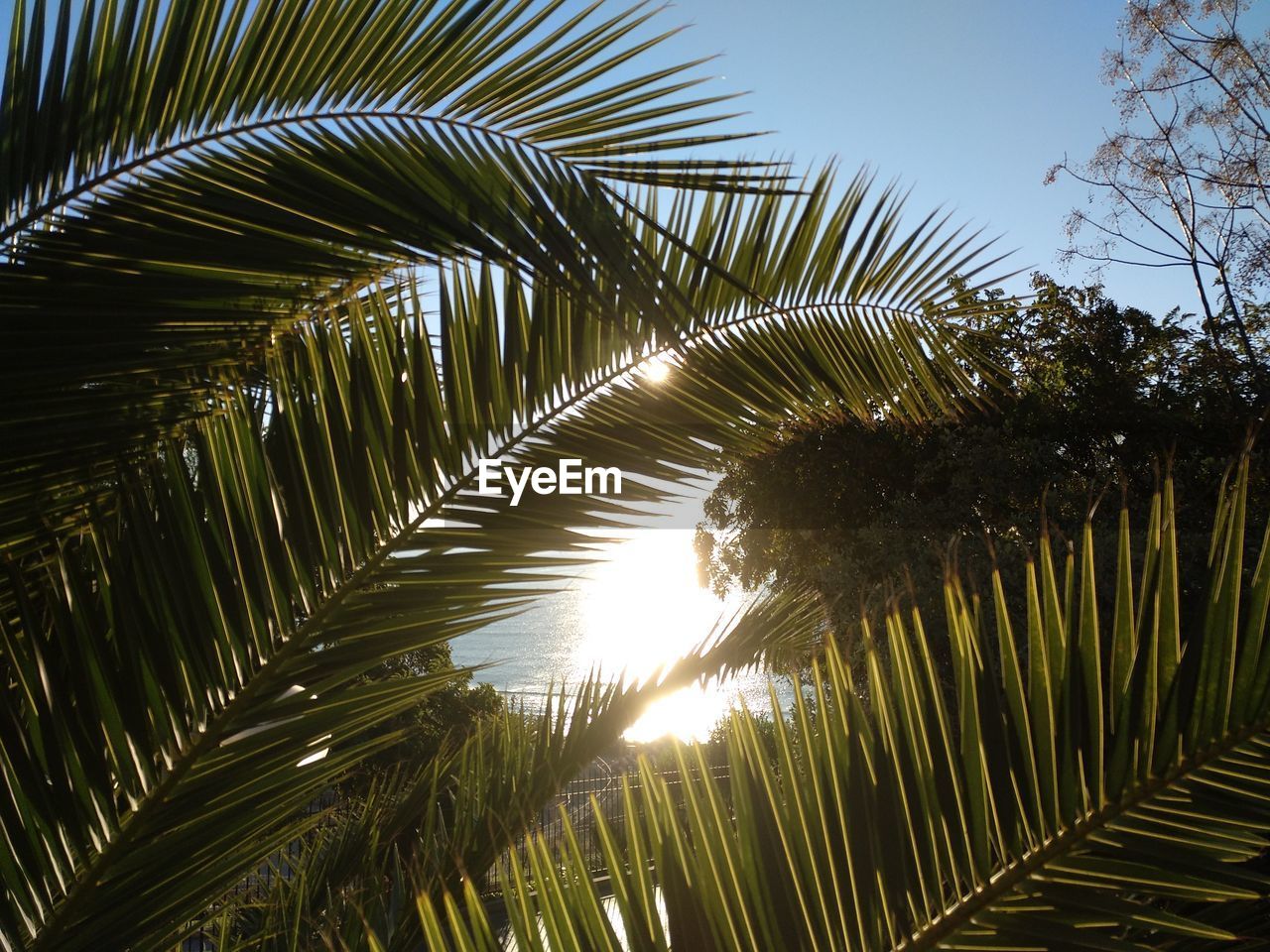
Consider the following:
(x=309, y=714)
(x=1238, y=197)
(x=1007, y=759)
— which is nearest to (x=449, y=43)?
(x=309, y=714)

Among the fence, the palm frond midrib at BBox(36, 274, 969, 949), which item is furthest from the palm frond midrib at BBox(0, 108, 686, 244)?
the fence

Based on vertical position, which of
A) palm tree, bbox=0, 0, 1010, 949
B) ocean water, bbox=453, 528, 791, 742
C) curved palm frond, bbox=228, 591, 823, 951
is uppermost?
palm tree, bbox=0, 0, 1010, 949

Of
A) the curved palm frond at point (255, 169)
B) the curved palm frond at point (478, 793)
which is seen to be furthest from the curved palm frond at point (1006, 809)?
the curved palm frond at point (478, 793)

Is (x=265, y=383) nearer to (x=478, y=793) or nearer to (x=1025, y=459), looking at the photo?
(x=478, y=793)

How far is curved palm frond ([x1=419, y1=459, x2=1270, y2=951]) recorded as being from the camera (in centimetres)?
84

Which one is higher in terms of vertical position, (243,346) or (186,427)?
(243,346)

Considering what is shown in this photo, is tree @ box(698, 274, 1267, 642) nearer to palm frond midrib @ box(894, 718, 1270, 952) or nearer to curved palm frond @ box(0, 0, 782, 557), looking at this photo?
curved palm frond @ box(0, 0, 782, 557)

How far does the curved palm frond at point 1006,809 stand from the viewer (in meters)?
0.84

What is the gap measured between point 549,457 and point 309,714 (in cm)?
66

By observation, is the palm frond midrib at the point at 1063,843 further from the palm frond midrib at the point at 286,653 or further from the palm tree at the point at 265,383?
the palm frond midrib at the point at 286,653

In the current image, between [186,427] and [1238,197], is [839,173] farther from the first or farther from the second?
[1238,197]

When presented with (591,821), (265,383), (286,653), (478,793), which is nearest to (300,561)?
(286,653)

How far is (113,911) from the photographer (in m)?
1.21

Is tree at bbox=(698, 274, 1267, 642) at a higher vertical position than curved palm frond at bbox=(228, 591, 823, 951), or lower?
higher
